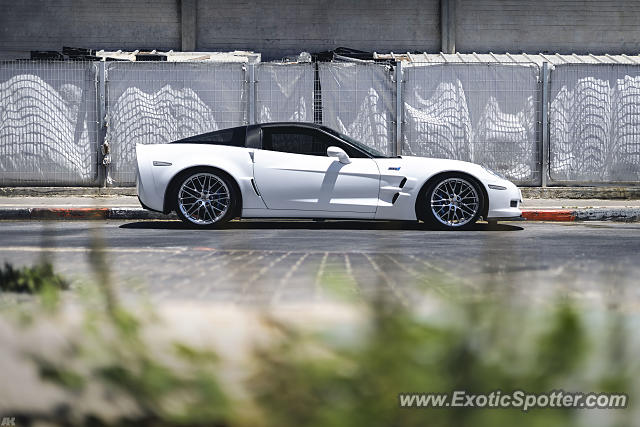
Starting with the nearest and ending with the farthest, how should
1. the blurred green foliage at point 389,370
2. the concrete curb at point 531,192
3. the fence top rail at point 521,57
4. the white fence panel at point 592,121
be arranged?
the blurred green foliage at point 389,370 → the concrete curb at point 531,192 → the white fence panel at point 592,121 → the fence top rail at point 521,57

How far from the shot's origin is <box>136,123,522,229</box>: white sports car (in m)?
9.68

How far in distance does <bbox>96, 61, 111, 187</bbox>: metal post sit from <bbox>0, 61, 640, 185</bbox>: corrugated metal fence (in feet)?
0.06

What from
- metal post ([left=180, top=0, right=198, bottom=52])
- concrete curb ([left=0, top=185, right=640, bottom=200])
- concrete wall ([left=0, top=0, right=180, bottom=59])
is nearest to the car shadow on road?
concrete curb ([left=0, top=185, right=640, bottom=200])

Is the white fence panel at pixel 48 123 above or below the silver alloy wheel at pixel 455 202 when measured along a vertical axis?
above

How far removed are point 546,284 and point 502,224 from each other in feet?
19.6

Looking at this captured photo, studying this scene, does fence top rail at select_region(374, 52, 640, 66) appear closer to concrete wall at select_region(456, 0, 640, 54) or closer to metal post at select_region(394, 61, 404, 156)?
concrete wall at select_region(456, 0, 640, 54)

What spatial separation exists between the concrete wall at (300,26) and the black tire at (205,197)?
12.0 metres

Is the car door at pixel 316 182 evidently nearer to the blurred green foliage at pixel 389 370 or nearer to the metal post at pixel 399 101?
the metal post at pixel 399 101

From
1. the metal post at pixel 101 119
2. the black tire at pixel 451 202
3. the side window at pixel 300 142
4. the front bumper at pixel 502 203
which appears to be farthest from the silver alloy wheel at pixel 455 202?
the metal post at pixel 101 119

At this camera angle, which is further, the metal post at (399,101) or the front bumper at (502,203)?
the metal post at (399,101)

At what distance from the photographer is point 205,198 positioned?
9836mm

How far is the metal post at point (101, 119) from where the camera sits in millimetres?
14508

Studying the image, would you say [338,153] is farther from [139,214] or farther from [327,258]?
[139,214]

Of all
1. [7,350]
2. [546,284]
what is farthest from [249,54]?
[7,350]
